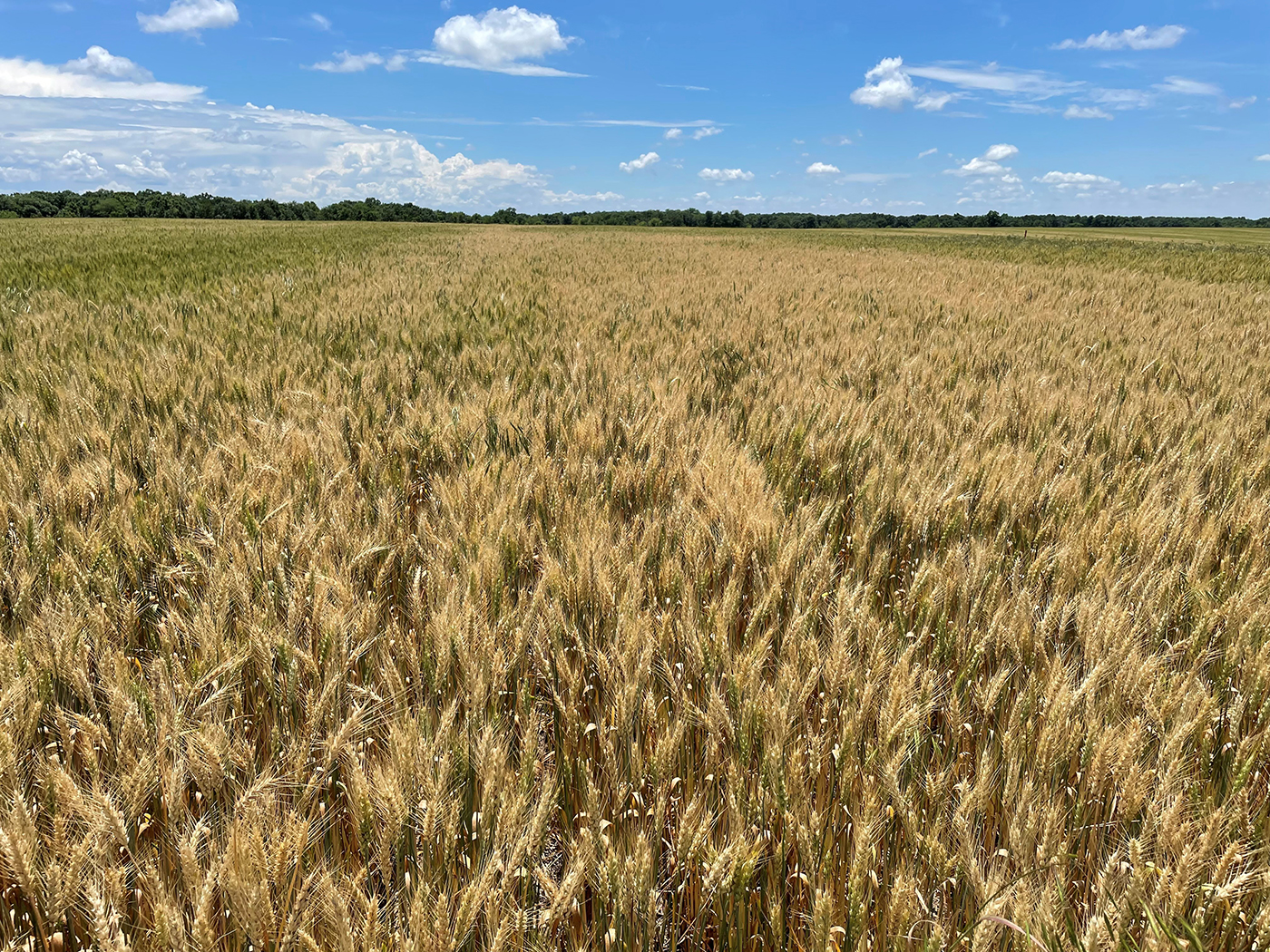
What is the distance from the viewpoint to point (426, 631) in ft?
4.07

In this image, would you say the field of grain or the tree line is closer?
the field of grain

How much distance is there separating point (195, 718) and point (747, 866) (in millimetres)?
922

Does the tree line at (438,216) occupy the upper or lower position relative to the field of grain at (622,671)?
upper

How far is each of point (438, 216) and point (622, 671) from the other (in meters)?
92.5

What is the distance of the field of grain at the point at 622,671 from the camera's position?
31.9 inches

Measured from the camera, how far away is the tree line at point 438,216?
201 feet

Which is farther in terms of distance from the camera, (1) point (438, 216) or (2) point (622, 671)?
(1) point (438, 216)

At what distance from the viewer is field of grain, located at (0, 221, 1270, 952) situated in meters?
0.81

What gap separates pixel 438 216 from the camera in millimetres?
83312

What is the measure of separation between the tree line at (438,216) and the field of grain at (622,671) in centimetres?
7211

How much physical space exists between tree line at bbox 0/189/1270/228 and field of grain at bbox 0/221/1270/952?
72105 millimetres

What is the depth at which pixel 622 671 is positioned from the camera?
3.76ft

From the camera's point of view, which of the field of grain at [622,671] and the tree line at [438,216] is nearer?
the field of grain at [622,671]

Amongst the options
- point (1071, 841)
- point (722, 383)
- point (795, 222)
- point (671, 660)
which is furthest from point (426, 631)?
point (795, 222)
